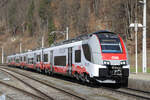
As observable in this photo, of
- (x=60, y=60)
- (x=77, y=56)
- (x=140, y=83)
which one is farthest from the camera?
(x=60, y=60)

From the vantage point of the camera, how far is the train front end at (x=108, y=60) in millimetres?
15195

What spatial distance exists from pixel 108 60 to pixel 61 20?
72.4m

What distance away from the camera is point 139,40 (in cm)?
4625

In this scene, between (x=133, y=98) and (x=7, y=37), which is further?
(x=7, y=37)

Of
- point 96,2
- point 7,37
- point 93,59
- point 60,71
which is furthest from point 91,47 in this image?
point 7,37

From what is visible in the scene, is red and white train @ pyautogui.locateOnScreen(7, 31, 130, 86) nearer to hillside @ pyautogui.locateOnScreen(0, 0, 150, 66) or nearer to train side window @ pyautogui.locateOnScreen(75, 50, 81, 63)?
train side window @ pyautogui.locateOnScreen(75, 50, 81, 63)

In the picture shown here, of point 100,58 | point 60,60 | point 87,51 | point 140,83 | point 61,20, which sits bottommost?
point 140,83

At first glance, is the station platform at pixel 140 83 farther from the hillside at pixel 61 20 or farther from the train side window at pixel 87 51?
the hillside at pixel 61 20

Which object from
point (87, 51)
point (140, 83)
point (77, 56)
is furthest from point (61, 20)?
point (140, 83)

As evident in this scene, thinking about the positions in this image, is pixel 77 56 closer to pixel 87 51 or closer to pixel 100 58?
pixel 87 51

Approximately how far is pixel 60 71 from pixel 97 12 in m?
48.6

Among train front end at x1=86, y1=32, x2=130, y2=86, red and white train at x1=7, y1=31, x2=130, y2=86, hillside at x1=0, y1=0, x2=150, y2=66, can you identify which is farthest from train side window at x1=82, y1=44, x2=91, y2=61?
hillside at x1=0, y1=0, x2=150, y2=66

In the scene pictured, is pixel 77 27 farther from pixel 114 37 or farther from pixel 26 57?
pixel 114 37

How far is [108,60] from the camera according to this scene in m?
15.4
